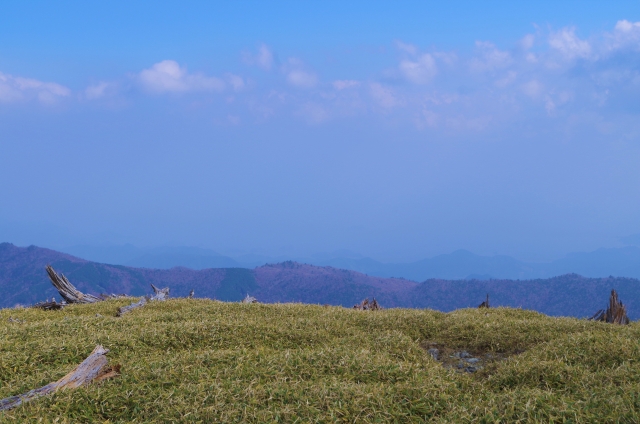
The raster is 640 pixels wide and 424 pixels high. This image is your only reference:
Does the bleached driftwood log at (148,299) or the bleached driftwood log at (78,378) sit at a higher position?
the bleached driftwood log at (148,299)

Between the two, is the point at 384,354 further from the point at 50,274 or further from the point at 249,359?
the point at 50,274

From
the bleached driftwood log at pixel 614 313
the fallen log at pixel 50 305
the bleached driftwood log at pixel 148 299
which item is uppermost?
the bleached driftwood log at pixel 614 313

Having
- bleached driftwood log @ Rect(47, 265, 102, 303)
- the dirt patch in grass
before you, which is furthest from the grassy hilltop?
bleached driftwood log @ Rect(47, 265, 102, 303)

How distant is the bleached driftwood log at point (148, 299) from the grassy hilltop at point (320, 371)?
293 centimetres

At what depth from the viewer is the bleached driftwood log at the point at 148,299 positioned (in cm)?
1302

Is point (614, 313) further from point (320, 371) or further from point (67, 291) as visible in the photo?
point (67, 291)

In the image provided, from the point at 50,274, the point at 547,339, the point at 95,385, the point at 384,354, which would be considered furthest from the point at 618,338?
the point at 50,274

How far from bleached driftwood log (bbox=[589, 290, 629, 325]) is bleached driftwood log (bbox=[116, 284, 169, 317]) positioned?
12.0 meters

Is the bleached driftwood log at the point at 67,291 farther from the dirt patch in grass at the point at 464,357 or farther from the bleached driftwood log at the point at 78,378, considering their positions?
the dirt patch in grass at the point at 464,357

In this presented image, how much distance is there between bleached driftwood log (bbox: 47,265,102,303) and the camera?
16.9 meters

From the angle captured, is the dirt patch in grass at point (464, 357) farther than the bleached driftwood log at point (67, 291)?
No

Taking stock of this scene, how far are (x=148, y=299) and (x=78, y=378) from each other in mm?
8600

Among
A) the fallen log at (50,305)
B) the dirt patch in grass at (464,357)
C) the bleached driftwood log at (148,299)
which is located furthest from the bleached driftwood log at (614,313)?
the fallen log at (50,305)

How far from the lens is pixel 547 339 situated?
957 cm
